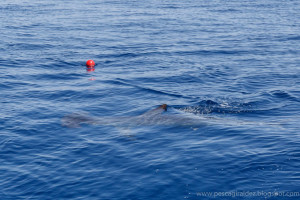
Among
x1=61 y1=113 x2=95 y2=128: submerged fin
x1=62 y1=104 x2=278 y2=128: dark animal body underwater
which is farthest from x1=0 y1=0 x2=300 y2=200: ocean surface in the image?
Result: x1=61 y1=113 x2=95 y2=128: submerged fin

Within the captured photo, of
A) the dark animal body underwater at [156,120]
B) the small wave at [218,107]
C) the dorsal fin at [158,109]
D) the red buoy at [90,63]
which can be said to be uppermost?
the red buoy at [90,63]

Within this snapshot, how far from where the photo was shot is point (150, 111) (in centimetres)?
1944

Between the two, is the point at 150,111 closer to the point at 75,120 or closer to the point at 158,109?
the point at 158,109

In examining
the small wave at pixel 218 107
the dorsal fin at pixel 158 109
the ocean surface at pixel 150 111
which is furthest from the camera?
the small wave at pixel 218 107

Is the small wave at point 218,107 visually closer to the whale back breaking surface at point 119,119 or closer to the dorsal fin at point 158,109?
the dorsal fin at point 158,109

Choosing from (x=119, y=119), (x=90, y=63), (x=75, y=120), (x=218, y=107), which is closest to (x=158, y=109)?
(x=119, y=119)

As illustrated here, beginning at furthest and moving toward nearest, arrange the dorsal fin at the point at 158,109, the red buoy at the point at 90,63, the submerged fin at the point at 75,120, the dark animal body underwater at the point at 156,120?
the red buoy at the point at 90,63 < the dorsal fin at the point at 158,109 < the submerged fin at the point at 75,120 < the dark animal body underwater at the point at 156,120

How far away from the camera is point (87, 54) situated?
31.9 meters

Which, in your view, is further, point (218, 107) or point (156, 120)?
point (218, 107)

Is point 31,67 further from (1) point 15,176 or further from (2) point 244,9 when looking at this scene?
(2) point 244,9

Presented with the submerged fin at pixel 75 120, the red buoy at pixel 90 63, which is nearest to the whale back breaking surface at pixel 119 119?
the submerged fin at pixel 75 120

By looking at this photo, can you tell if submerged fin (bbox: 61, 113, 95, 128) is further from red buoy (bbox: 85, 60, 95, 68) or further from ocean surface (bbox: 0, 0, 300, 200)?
red buoy (bbox: 85, 60, 95, 68)

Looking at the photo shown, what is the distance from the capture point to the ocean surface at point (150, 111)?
13477 millimetres

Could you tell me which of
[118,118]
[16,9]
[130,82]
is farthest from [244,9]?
[118,118]
